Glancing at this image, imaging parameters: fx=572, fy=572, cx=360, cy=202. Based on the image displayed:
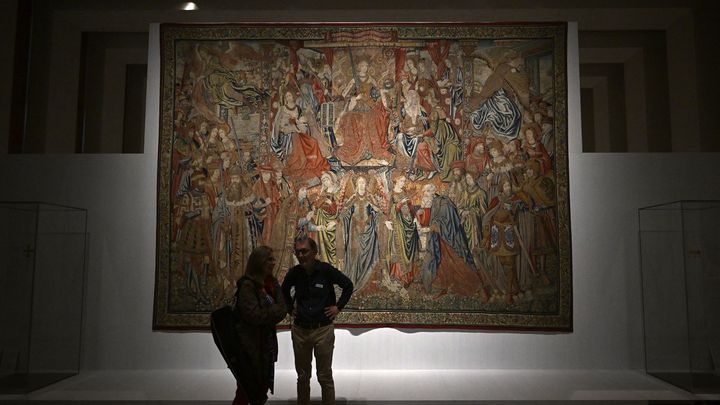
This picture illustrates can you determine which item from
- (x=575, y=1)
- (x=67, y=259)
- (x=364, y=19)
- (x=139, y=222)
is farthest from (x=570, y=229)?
(x=67, y=259)

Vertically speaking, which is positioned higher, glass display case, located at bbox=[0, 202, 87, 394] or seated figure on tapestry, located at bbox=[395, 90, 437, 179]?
seated figure on tapestry, located at bbox=[395, 90, 437, 179]

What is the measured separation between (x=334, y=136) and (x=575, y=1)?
3.95m

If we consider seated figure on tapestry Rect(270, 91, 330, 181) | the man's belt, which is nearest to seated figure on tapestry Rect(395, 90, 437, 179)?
seated figure on tapestry Rect(270, 91, 330, 181)

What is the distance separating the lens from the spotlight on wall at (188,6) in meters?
8.20

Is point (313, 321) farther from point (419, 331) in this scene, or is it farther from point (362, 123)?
point (362, 123)

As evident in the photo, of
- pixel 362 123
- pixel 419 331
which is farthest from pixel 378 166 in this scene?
pixel 419 331

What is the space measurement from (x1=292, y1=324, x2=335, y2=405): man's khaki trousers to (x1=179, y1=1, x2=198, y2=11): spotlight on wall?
5.11 meters

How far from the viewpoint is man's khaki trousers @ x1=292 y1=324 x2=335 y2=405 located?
5461 millimetres

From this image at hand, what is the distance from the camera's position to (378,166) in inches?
306

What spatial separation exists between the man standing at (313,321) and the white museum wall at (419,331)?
2.13 meters

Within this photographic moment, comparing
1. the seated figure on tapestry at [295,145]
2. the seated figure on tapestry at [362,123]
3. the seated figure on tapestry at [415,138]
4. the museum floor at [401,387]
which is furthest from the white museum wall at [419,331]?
the seated figure on tapestry at [362,123]

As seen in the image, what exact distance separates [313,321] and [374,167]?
287 cm

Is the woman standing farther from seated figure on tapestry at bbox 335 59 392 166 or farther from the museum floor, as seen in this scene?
seated figure on tapestry at bbox 335 59 392 166

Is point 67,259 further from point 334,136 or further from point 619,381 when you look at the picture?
point 619,381
